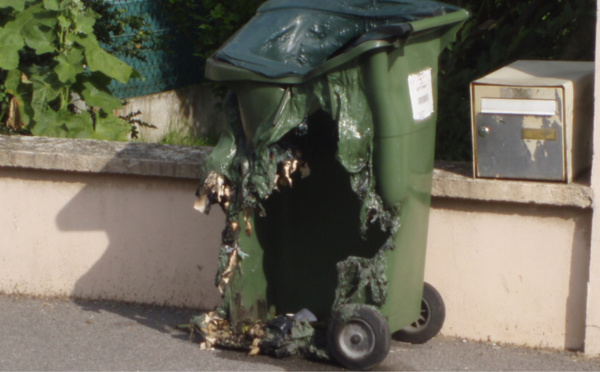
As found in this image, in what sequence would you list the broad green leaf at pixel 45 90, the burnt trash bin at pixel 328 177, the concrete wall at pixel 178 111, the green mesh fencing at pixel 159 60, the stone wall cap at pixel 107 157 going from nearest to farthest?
the burnt trash bin at pixel 328 177, the stone wall cap at pixel 107 157, the broad green leaf at pixel 45 90, the green mesh fencing at pixel 159 60, the concrete wall at pixel 178 111

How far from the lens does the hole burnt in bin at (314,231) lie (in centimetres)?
464

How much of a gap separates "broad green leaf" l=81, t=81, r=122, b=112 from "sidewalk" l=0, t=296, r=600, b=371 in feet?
5.34

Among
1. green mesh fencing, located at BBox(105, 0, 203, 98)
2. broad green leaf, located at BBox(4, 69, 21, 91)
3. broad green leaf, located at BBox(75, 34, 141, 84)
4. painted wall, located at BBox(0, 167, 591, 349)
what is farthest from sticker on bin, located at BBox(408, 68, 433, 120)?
green mesh fencing, located at BBox(105, 0, 203, 98)

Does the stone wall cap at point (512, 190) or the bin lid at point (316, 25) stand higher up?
the bin lid at point (316, 25)

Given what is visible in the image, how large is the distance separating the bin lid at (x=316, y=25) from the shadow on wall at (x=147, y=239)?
107 centimetres

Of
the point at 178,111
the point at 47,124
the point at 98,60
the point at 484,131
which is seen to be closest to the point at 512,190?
the point at 484,131

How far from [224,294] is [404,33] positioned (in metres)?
1.51

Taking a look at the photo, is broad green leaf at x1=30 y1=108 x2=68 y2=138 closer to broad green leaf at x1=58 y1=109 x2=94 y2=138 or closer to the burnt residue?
broad green leaf at x1=58 y1=109 x2=94 y2=138

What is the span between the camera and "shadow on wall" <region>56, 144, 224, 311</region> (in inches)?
210

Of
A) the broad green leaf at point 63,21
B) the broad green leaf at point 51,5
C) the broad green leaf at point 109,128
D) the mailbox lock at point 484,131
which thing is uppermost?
the broad green leaf at point 51,5

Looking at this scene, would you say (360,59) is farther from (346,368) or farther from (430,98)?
(346,368)

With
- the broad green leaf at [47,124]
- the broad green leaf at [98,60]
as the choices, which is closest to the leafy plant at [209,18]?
the broad green leaf at [98,60]

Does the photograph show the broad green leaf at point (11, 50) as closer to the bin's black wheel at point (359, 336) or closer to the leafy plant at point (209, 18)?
the leafy plant at point (209, 18)

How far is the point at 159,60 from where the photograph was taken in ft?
30.7
